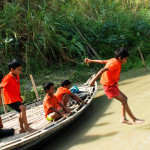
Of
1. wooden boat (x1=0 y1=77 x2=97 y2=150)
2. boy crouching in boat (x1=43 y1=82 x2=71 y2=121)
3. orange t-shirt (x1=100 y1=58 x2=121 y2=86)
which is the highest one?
orange t-shirt (x1=100 y1=58 x2=121 y2=86)

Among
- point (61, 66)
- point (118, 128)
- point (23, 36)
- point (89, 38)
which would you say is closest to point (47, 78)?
point (61, 66)

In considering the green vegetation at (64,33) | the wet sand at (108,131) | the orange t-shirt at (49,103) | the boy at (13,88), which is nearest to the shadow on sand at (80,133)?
the wet sand at (108,131)

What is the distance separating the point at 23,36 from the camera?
8344 mm

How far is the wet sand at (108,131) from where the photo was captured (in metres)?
3.23

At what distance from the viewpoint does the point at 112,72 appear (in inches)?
121

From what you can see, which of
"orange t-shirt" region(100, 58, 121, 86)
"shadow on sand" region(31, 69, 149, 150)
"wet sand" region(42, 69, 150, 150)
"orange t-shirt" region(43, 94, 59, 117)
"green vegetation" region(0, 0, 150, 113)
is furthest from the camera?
"green vegetation" region(0, 0, 150, 113)

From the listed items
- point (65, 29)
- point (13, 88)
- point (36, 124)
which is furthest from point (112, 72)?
point (65, 29)

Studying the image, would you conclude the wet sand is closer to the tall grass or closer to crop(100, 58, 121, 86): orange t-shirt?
crop(100, 58, 121, 86): orange t-shirt

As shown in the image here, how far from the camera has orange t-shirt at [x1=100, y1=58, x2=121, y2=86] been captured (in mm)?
3031

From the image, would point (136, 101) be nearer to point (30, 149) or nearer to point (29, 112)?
point (29, 112)

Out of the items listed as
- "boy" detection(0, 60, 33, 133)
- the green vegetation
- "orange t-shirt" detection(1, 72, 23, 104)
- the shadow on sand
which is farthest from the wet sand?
the green vegetation

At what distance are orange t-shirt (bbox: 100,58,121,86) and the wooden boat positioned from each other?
1.10 metres

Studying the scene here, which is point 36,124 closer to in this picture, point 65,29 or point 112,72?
point 112,72

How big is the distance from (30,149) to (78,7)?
9423mm
